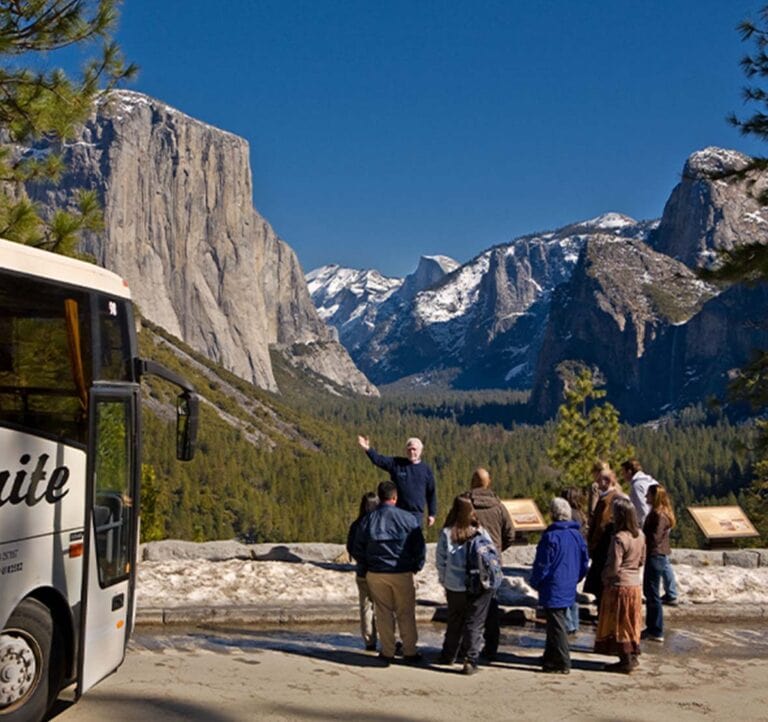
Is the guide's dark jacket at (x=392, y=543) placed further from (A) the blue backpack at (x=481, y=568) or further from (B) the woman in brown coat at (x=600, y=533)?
(B) the woman in brown coat at (x=600, y=533)

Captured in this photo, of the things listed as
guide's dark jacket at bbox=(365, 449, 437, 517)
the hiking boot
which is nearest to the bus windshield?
guide's dark jacket at bbox=(365, 449, 437, 517)

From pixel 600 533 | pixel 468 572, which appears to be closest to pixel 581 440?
pixel 600 533

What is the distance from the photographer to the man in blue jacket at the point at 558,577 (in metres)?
9.11

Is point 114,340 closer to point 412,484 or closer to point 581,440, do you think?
point 412,484

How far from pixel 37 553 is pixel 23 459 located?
724mm

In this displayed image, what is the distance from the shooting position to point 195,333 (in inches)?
7623

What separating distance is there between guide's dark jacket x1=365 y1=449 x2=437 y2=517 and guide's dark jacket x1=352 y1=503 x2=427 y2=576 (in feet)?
5.29

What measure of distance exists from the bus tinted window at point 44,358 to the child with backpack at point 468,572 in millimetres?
3849

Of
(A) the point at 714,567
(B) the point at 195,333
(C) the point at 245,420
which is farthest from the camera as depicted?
(B) the point at 195,333

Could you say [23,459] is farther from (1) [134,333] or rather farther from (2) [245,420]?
(2) [245,420]

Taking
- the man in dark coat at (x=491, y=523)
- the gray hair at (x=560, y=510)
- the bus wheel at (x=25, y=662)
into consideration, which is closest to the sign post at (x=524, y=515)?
the man in dark coat at (x=491, y=523)

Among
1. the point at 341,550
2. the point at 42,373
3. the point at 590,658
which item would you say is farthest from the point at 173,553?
the point at 42,373

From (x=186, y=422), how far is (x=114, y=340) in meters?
1.07

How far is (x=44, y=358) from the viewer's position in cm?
700
